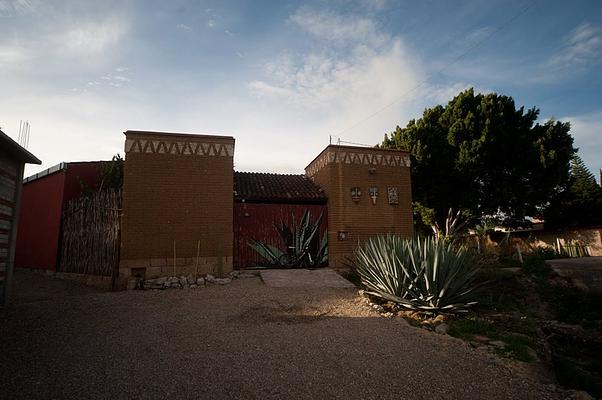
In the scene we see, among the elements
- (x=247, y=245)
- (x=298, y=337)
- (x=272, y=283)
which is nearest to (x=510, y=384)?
(x=298, y=337)

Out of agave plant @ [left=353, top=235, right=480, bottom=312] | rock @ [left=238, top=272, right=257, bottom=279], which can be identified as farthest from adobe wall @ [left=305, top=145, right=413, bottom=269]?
agave plant @ [left=353, top=235, right=480, bottom=312]

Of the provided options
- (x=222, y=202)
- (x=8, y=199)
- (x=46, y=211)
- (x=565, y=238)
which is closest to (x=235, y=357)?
(x=8, y=199)

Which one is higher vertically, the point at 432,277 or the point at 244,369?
the point at 432,277

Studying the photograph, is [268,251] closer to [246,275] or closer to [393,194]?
[246,275]

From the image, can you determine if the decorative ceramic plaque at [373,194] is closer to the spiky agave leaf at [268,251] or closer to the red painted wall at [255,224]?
the red painted wall at [255,224]

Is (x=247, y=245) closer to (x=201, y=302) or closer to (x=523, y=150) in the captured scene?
(x=201, y=302)

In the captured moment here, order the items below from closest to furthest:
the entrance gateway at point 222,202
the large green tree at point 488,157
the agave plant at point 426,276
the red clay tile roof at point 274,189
Result: the agave plant at point 426,276, the entrance gateway at point 222,202, the red clay tile roof at point 274,189, the large green tree at point 488,157

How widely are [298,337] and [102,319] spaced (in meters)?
3.50

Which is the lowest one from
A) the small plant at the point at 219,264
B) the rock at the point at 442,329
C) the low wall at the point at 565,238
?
the rock at the point at 442,329

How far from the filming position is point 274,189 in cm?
1233

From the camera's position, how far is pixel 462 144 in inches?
618

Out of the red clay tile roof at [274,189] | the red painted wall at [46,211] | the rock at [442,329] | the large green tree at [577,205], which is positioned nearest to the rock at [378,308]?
the rock at [442,329]

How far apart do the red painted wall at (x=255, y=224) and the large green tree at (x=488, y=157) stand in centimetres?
828

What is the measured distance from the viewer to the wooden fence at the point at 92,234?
9609 millimetres
